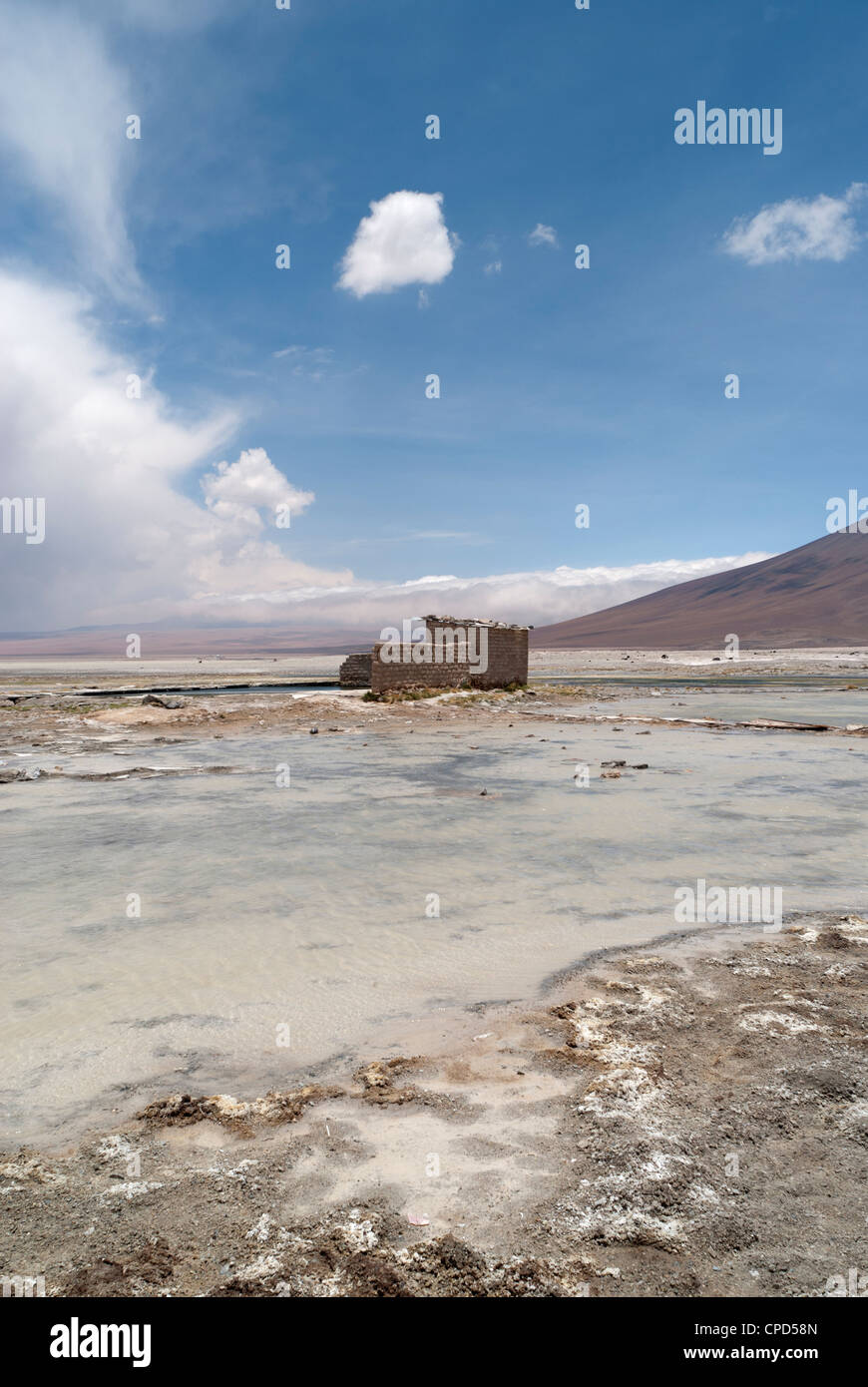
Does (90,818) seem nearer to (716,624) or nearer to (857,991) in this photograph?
(857,991)

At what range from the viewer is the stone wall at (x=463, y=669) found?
26.0 meters

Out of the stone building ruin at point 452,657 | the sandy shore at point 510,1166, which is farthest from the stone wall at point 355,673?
the sandy shore at point 510,1166

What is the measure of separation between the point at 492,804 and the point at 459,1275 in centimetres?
738

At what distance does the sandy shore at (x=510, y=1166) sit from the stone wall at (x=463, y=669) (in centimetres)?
2209

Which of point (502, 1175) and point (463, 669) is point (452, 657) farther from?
point (502, 1175)

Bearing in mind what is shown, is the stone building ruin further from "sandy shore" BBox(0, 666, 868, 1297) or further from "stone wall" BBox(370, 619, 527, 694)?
"sandy shore" BBox(0, 666, 868, 1297)

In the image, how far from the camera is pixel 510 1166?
2.57m

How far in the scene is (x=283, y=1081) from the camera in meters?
3.23

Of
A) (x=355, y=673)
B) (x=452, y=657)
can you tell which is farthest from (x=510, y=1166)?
(x=355, y=673)

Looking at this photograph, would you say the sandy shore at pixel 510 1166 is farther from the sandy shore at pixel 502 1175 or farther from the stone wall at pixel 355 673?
the stone wall at pixel 355 673

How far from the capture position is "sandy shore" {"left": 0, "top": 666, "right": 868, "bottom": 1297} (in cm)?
212

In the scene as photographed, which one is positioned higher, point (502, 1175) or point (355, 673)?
point (355, 673)

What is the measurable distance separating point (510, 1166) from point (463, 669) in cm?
2557
